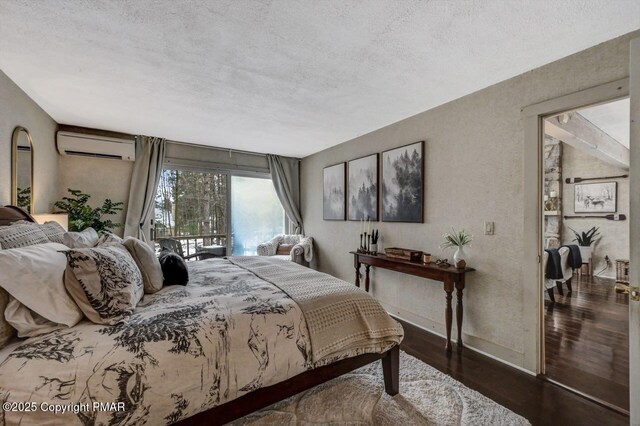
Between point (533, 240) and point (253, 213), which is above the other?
point (253, 213)

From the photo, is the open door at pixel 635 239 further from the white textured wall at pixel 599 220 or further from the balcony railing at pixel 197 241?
the white textured wall at pixel 599 220

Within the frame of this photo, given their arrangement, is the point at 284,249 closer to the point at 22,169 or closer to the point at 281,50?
the point at 22,169

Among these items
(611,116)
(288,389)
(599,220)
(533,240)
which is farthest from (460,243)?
(599,220)

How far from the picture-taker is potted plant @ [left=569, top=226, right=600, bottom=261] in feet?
17.8

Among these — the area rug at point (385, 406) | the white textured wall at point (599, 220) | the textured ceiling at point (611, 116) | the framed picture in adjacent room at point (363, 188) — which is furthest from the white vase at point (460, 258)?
the white textured wall at point (599, 220)

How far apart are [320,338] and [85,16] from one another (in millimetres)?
2353

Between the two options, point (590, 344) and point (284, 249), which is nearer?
point (590, 344)

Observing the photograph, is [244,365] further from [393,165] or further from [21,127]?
[21,127]

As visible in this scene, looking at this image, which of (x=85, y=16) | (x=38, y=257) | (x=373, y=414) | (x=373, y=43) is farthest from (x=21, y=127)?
(x=373, y=414)

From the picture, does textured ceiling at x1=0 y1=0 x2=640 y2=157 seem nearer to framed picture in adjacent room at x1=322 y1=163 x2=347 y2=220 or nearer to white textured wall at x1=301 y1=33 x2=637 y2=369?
white textured wall at x1=301 y1=33 x2=637 y2=369

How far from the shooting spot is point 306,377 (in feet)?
5.29

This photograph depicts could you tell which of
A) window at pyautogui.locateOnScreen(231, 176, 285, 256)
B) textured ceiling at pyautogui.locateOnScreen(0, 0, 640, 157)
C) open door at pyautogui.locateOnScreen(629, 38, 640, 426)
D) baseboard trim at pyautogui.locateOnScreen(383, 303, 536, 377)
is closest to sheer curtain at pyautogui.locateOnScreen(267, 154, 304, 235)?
window at pyautogui.locateOnScreen(231, 176, 285, 256)

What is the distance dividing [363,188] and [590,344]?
290cm

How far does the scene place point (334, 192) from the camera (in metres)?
4.53
